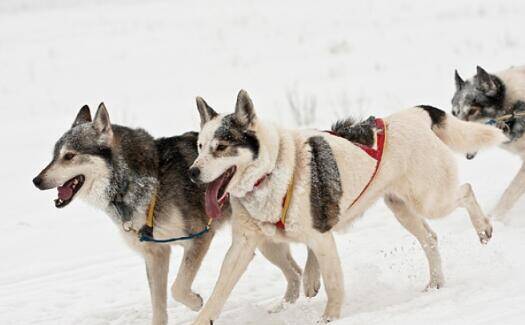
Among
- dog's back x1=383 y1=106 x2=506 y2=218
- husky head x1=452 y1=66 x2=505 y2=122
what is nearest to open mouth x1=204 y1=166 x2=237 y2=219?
dog's back x1=383 y1=106 x2=506 y2=218

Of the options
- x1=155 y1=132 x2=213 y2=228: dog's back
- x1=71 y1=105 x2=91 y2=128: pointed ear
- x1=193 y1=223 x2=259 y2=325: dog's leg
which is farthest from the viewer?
x1=71 y1=105 x2=91 y2=128: pointed ear

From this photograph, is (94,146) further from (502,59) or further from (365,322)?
(502,59)

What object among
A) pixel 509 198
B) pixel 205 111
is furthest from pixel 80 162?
pixel 509 198

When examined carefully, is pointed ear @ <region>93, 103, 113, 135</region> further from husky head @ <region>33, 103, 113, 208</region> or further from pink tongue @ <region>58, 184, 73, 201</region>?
pink tongue @ <region>58, 184, 73, 201</region>

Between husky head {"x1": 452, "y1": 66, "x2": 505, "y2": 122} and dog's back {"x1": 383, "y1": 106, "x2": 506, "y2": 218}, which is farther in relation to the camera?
husky head {"x1": 452, "y1": 66, "x2": 505, "y2": 122}

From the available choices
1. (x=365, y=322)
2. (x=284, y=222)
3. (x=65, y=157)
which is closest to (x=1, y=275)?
(x=65, y=157)

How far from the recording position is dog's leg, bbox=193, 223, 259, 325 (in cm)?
442

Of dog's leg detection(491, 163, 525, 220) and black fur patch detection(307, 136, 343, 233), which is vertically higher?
black fur patch detection(307, 136, 343, 233)

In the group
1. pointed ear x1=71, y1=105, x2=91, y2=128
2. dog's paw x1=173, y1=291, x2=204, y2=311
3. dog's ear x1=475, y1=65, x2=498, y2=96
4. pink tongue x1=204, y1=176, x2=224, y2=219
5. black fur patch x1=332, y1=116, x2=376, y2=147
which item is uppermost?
pointed ear x1=71, y1=105, x2=91, y2=128

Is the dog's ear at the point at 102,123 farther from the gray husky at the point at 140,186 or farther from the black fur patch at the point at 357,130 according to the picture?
the black fur patch at the point at 357,130

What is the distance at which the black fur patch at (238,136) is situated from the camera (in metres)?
4.30

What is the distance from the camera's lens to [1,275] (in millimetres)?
6336

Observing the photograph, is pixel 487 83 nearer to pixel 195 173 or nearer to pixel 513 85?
pixel 513 85

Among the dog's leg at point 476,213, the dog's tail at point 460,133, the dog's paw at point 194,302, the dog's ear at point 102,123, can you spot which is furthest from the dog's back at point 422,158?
the dog's ear at point 102,123
